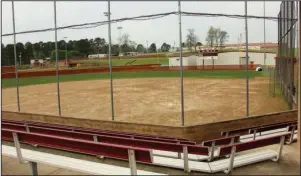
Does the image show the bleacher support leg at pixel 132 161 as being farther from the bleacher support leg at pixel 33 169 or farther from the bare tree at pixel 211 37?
the bare tree at pixel 211 37

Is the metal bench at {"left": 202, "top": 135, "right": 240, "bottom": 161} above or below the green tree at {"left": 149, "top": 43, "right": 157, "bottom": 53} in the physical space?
below

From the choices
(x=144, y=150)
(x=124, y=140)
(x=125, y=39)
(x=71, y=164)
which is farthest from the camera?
(x=125, y=39)

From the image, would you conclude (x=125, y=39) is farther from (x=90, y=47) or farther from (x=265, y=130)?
(x=265, y=130)

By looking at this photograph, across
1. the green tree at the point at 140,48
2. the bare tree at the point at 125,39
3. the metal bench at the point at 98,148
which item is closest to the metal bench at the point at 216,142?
the metal bench at the point at 98,148

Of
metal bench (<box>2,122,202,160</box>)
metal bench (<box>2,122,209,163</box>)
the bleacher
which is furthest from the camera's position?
metal bench (<box>2,122,202,160</box>)

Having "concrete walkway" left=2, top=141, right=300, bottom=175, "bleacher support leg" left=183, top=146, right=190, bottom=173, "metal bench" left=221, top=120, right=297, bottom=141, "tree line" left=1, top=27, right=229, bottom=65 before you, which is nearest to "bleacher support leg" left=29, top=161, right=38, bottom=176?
"concrete walkway" left=2, top=141, right=300, bottom=175

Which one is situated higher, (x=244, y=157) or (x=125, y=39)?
(x=125, y=39)

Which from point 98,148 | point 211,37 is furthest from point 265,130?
point 211,37

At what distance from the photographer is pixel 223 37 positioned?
33.2m

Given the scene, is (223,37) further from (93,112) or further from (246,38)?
(246,38)

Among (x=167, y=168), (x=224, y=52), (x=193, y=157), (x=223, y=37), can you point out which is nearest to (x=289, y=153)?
(x=193, y=157)

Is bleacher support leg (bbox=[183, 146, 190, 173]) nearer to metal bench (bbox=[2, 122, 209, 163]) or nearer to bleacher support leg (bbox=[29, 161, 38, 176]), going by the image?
metal bench (bbox=[2, 122, 209, 163])

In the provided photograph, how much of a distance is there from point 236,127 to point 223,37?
1081 inches

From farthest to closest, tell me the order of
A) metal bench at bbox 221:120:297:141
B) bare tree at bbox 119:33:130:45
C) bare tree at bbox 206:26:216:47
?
bare tree at bbox 206:26:216:47 < bare tree at bbox 119:33:130:45 < metal bench at bbox 221:120:297:141
